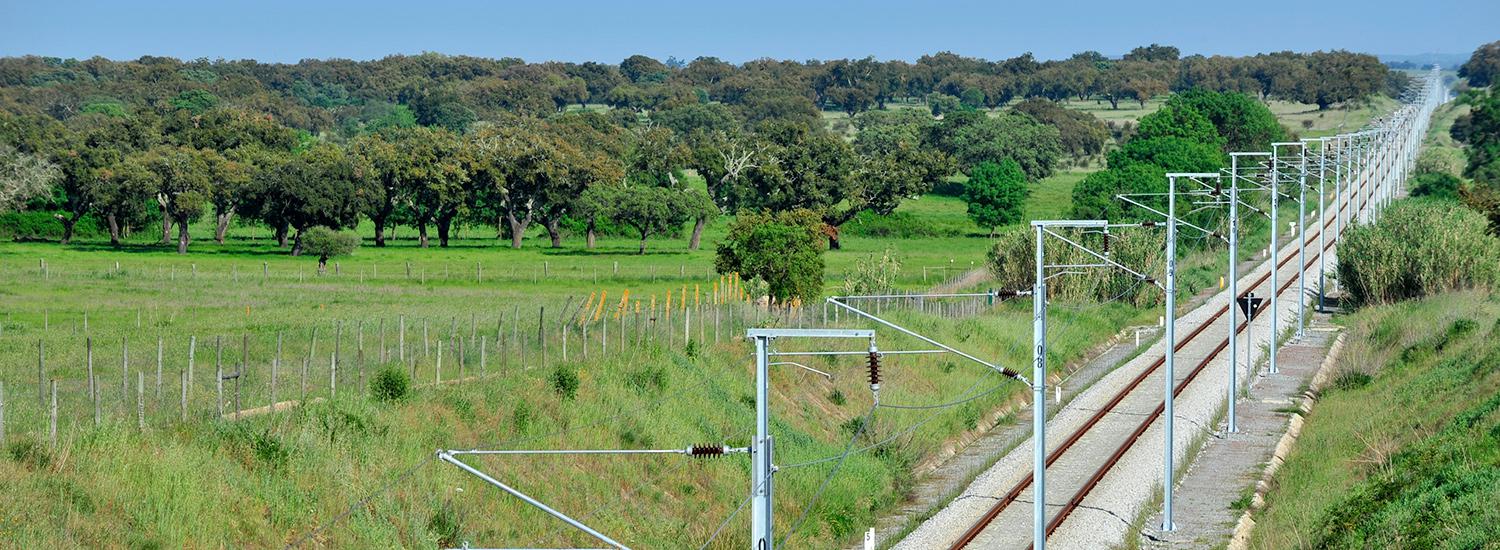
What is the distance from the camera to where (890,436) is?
3706cm

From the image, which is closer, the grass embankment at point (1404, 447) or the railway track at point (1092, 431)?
the grass embankment at point (1404, 447)

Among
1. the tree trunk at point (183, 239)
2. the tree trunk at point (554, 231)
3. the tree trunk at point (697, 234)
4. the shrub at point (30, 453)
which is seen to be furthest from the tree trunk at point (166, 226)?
the shrub at point (30, 453)

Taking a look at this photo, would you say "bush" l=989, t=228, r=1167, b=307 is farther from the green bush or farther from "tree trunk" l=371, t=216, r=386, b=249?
"tree trunk" l=371, t=216, r=386, b=249

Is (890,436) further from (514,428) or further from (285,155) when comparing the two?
(285,155)

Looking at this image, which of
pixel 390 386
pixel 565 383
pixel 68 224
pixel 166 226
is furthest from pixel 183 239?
pixel 390 386

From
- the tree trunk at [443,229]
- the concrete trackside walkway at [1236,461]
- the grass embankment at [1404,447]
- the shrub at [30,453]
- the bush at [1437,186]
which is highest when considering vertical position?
the bush at [1437,186]

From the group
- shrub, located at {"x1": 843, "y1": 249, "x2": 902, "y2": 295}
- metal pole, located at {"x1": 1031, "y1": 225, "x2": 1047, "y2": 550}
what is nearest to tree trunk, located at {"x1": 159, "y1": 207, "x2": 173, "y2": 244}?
shrub, located at {"x1": 843, "y1": 249, "x2": 902, "y2": 295}

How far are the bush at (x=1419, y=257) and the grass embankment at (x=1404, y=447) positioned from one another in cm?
558

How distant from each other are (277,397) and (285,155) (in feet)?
244

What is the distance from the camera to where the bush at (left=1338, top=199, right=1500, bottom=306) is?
193ft

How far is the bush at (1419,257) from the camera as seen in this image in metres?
58.9

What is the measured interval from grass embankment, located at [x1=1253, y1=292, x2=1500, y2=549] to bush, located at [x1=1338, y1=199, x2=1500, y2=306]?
220 inches

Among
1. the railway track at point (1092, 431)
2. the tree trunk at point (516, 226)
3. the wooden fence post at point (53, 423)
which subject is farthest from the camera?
the tree trunk at point (516, 226)

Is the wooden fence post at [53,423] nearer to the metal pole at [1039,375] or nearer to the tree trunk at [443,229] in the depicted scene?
the metal pole at [1039,375]
